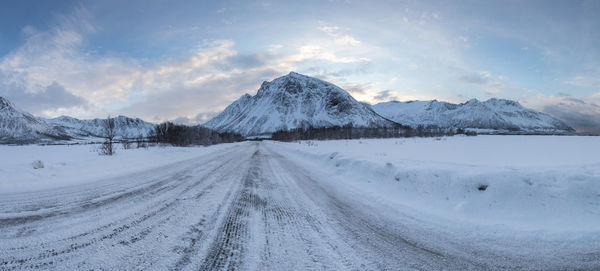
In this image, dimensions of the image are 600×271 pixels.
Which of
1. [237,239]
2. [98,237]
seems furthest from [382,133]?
[98,237]

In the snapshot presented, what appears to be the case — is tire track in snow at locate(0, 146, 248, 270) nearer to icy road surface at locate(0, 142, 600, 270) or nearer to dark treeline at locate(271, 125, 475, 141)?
icy road surface at locate(0, 142, 600, 270)

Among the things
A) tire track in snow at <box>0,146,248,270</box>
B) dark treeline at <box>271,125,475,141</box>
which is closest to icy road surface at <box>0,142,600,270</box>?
tire track in snow at <box>0,146,248,270</box>

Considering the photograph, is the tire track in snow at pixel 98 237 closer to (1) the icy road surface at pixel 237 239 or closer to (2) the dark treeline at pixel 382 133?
(1) the icy road surface at pixel 237 239

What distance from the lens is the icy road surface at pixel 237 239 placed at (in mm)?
2412

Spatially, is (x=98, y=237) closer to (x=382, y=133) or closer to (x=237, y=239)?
(x=237, y=239)

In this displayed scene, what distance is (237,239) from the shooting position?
3.00m

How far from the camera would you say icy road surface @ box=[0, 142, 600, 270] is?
2.41 meters

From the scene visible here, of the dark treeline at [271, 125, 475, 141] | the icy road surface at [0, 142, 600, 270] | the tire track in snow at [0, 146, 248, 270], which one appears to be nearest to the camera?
the tire track in snow at [0, 146, 248, 270]

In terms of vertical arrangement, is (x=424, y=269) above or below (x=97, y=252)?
below

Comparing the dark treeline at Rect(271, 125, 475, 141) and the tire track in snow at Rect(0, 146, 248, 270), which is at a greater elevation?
the dark treeline at Rect(271, 125, 475, 141)

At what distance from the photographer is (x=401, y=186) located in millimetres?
6789

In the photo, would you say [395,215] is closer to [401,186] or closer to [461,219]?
[461,219]

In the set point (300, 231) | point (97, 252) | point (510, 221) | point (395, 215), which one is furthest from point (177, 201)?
point (510, 221)

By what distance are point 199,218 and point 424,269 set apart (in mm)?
3244
